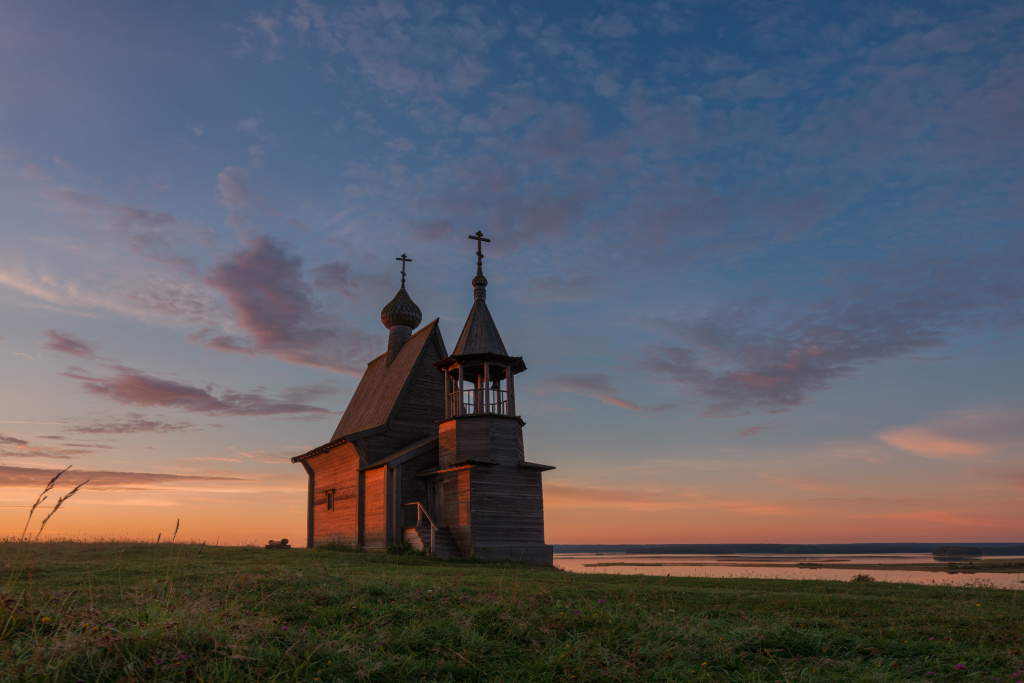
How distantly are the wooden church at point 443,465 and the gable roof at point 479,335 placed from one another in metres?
0.05

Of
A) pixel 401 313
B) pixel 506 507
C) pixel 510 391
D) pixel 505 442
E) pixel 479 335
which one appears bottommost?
pixel 506 507

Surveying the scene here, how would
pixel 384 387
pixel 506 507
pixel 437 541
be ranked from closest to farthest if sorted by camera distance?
pixel 437 541
pixel 506 507
pixel 384 387

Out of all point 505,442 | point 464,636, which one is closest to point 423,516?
point 505,442

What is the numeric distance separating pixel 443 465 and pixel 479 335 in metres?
5.36

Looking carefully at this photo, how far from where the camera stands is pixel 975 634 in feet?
31.0

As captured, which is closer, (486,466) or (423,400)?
(486,466)

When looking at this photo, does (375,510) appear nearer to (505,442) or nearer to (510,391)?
(505,442)

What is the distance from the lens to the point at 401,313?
1499 inches

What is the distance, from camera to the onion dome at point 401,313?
3809cm

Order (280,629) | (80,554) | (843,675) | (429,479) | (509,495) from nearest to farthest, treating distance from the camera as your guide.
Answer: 1. (843,675)
2. (280,629)
3. (80,554)
4. (509,495)
5. (429,479)

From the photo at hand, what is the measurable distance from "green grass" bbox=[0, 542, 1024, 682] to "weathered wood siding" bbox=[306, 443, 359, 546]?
1935cm

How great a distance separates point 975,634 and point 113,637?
10648 mm

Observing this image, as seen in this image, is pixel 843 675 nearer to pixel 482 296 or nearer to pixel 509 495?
pixel 509 495

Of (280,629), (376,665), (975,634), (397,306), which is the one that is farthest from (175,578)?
(397,306)
